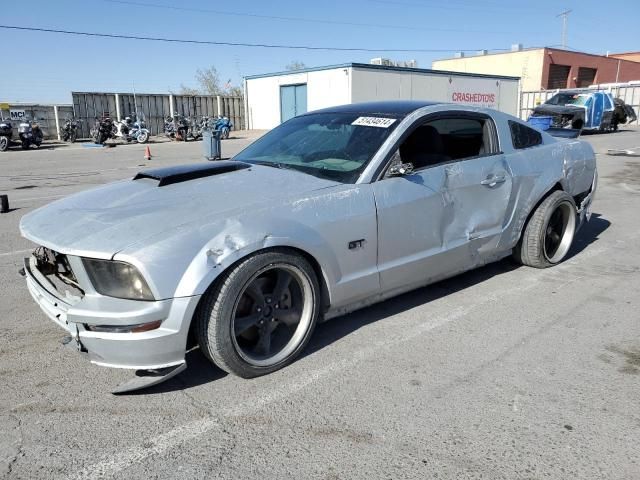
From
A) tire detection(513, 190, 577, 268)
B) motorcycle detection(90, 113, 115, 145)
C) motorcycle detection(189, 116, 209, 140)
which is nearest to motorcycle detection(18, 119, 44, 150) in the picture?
motorcycle detection(90, 113, 115, 145)

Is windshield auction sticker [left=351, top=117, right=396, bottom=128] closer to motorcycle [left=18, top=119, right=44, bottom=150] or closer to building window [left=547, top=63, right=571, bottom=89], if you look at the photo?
motorcycle [left=18, top=119, right=44, bottom=150]

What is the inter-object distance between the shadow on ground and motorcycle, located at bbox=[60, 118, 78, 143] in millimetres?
24396

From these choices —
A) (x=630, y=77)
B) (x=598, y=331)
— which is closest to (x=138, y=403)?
(x=598, y=331)

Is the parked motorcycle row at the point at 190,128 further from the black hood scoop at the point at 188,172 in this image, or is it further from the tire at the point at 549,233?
the black hood scoop at the point at 188,172

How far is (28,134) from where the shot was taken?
2100cm

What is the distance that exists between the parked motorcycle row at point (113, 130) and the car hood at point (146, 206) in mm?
20270

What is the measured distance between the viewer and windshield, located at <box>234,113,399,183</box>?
3.61 meters

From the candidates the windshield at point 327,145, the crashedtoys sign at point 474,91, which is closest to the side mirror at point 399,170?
the windshield at point 327,145

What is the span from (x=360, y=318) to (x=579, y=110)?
22922 mm

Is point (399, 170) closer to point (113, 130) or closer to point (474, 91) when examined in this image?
point (113, 130)

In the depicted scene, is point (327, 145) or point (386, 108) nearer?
point (327, 145)

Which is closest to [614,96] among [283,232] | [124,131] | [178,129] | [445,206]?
[178,129]

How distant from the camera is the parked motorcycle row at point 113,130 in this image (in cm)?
2097

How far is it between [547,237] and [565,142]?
0.97 meters
